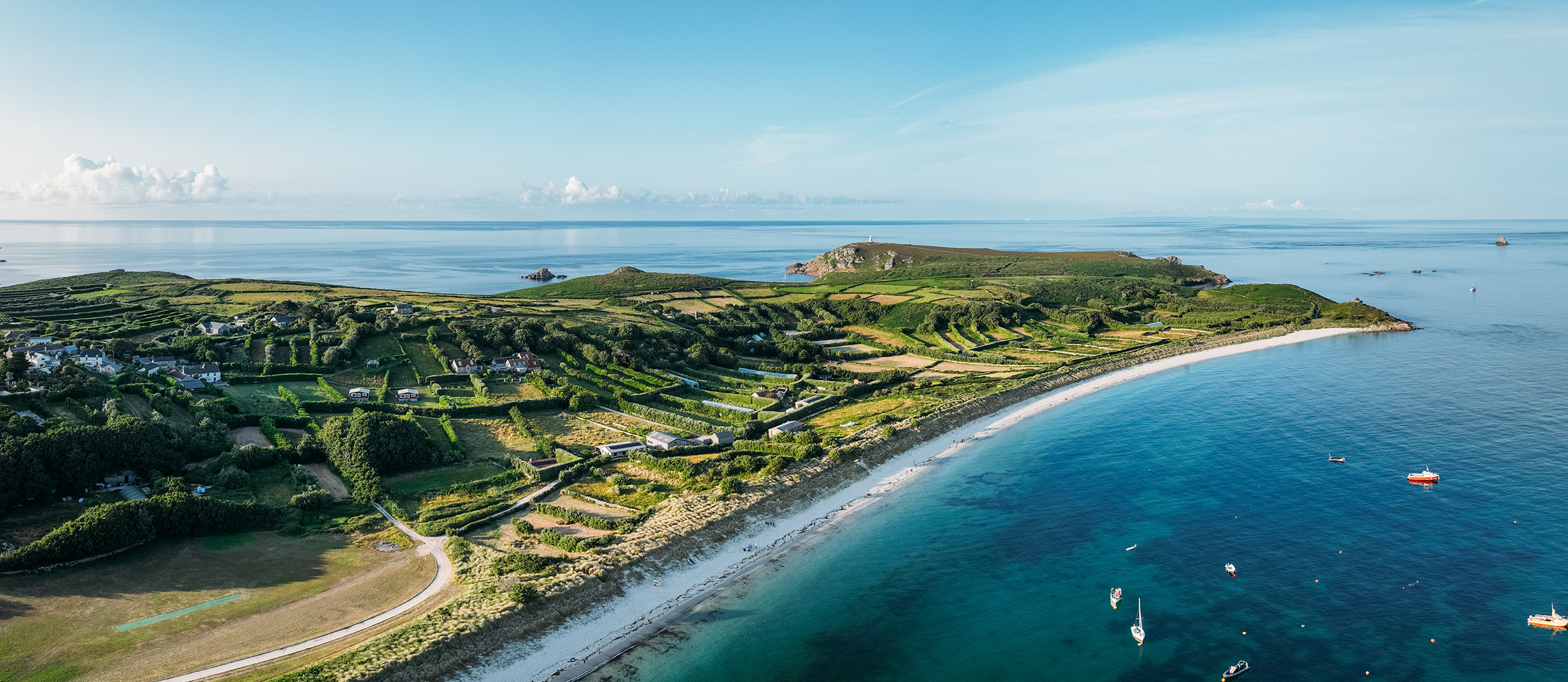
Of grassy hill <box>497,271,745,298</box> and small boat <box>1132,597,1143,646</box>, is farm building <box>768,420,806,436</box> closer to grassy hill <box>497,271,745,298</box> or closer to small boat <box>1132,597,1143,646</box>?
small boat <box>1132,597,1143,646</box>

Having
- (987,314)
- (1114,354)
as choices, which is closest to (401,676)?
(1114,354)

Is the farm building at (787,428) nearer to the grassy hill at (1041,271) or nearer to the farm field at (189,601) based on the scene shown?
the farm field at (189,601)

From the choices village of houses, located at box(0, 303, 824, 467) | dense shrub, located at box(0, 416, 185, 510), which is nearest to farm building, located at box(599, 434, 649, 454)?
village of houses, located at box(0, 303, 824, 467)

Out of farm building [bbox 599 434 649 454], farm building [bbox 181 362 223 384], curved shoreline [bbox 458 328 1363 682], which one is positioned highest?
farm building [bbox 181 362 223 384]

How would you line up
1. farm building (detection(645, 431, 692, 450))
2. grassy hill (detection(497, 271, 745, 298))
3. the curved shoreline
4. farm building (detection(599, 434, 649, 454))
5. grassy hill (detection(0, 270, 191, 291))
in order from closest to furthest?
the curved shoreline < farm building (detection(599, 434, 649, 454)) < farm building (detection(645, 431, 692, 450)) < grassy hill (detection(0, 270, 191, 291)) < grassy hill (detection(497, 271, 745, 298))

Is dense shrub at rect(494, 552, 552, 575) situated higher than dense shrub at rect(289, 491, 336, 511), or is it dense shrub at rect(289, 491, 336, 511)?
dense shrub at rect(289, 491, 336, 511)

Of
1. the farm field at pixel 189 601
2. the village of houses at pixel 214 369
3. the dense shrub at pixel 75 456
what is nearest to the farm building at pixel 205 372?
the village of houses at pixel 214 369

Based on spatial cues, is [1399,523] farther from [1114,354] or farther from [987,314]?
[987,314]
